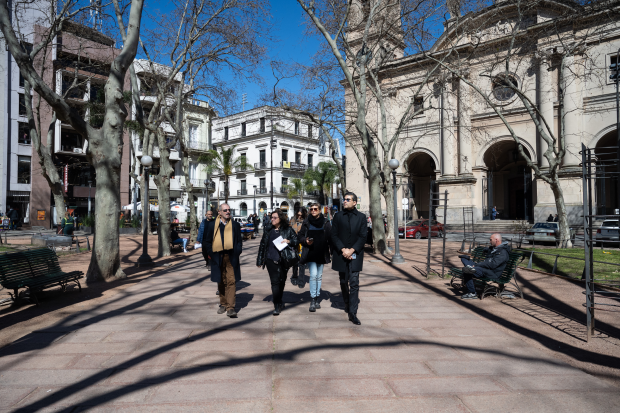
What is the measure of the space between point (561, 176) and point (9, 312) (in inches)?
1160

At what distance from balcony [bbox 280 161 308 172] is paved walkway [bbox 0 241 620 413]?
4913 cm

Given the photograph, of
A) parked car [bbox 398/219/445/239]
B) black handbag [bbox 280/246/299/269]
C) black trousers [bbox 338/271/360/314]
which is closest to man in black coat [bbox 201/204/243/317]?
black handbag [bbox 280/246/299/269]

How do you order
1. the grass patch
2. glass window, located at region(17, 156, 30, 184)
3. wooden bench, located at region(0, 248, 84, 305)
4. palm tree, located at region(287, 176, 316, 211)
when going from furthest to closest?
1. palm tree, located at region(287, 176, 316, 211)
2. glass window, located at region(17, 156, 30, 184)
3. the grass patch
4. wooden bench, located at region(0, 248, 84, 305)

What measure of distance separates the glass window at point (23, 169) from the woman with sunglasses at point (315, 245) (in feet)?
129

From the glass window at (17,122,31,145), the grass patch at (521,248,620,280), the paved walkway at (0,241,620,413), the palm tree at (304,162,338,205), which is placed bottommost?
the paved walkway at (0,241,620,413)

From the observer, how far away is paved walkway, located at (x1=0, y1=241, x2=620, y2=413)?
338 cm

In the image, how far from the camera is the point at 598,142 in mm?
27500

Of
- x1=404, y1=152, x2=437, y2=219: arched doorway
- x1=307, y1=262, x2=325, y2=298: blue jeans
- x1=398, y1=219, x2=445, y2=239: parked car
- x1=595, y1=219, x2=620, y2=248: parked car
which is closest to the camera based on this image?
x1=595, y1=219, x2=620, y2=248: parked car

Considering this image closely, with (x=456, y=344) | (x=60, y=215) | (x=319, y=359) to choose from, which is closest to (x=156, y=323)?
(x=319, y=359)

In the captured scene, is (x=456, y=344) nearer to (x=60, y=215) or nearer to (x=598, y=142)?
(x=60, y=215)

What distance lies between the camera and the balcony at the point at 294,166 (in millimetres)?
55347

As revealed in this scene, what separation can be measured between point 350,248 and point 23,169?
40.6 metres

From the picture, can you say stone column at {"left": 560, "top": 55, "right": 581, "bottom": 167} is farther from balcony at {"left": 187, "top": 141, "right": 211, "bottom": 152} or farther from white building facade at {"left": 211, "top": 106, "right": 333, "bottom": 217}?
balcony at {"left": 187, "top": 141, "right": 211, "bottom": 152}

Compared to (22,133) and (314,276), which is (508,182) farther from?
(22,133)
